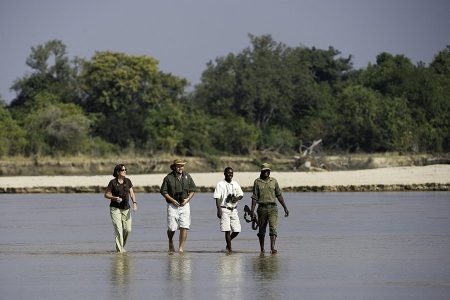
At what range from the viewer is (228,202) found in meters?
19.9

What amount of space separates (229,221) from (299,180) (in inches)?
1195

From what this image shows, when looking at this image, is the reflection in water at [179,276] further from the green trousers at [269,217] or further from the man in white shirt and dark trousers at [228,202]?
the green trousers at [269,217]

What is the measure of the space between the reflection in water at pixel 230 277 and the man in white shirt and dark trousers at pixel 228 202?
2.01 ft

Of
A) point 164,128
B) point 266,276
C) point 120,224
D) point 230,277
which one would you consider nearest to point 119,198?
point 120,224

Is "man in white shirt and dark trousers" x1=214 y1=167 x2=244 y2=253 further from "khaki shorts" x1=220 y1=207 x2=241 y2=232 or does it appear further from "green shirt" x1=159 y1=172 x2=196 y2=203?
"green shirt" x1=159 y1=172 x2=196 y2=203

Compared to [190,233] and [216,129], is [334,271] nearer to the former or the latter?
[190,233]

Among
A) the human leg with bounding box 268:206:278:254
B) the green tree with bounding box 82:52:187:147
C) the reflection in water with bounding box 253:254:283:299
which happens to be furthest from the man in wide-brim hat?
the green tree with bounding box 82:52:187:147

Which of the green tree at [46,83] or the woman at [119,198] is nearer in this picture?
the woman at [119,198]

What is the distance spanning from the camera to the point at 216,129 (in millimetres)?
73562

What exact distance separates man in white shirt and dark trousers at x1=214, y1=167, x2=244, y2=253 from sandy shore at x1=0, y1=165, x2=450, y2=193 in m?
25.4

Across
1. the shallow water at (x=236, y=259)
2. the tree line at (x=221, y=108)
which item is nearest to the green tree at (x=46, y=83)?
the tree line at (x=221, y=108)

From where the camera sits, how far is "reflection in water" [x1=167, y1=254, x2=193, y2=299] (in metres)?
14.5

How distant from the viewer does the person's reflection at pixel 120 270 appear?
51.9ft

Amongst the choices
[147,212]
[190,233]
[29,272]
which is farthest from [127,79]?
[29,272]
